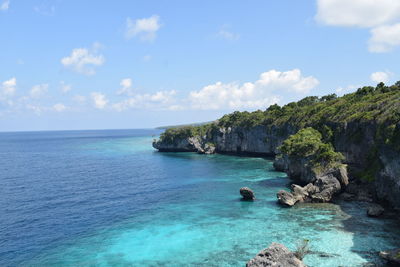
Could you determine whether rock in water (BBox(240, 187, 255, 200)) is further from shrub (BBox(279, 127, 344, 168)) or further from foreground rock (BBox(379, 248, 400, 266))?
foreground rock (BBox(379, 248, 400, 266))

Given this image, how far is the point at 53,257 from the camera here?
29594mm

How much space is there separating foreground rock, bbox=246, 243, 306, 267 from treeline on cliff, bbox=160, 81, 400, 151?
2101cm

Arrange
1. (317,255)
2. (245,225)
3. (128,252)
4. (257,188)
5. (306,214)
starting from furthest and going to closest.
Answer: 1. (257,188)
2. (306,214)
3. (245,225)
4. (128,252)
5. (317,255)

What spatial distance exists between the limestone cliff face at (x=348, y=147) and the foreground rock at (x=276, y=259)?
65.6 ft

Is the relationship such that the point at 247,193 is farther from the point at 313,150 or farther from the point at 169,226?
the point at 313,150

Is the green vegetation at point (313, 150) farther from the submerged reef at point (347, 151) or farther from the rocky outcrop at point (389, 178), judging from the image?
the rocky outcrop at point (389, 178)

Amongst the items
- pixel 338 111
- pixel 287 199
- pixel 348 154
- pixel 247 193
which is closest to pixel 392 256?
pixel 287 199

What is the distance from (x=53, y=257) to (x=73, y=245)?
2758 mm

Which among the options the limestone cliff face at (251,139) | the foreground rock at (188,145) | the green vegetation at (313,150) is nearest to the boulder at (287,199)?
the green vegetation at (313,150)

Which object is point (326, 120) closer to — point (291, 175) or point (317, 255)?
point (291, 175)

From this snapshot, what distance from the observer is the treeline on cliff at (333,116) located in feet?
138

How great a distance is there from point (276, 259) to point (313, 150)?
112 feet

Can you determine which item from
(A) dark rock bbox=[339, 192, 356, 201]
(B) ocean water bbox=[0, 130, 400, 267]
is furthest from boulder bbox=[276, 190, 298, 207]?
(A) dark rock bbox=[339, 192, 356, 201]

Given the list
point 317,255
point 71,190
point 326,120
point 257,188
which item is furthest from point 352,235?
point 71,190
